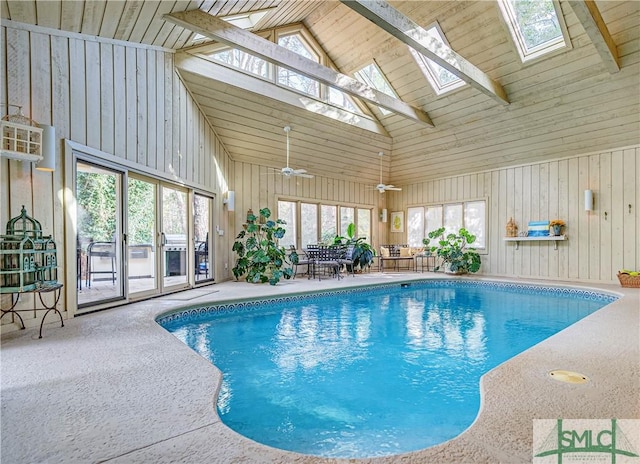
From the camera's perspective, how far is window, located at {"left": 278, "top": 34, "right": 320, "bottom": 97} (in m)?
6.98

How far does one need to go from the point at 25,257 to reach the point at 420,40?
17.1 ft

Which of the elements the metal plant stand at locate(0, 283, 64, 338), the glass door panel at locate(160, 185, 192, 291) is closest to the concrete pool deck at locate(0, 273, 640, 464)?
the metal plant stand at locate(0, 283, 64, 338)

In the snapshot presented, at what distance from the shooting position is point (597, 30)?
4527 mm

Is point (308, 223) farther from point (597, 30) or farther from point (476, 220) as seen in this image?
point (597, 30)

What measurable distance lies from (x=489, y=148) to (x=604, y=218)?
8.89 ft

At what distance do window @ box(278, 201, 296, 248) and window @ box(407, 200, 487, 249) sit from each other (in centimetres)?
378

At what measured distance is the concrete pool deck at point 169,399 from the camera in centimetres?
147

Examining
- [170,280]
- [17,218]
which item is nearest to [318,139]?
[170,280]

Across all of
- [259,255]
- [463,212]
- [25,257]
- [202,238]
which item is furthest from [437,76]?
[25,257]

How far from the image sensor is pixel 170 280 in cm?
602

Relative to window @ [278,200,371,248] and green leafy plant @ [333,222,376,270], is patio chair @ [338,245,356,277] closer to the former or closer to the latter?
green leafy plant @ [333,222,376,270]

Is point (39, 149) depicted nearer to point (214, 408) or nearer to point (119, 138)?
point (119, 138)

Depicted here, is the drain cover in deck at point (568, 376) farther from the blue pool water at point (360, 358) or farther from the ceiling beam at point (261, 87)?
the ceiling beam at point (261, 87)

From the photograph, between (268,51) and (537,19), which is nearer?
(268,51)
